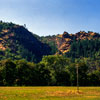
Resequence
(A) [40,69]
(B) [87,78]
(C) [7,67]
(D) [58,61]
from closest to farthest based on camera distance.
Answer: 1. (C) [7,67]
2. (A) [40,69]
3. (B) [87,78]
4. (D) [58,61]

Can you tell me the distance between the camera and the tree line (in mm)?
99000

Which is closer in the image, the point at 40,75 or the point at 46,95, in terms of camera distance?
the point at 46,95

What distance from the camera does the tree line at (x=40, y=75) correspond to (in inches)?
3898

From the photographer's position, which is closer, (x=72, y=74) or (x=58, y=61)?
(x=72, y=74)

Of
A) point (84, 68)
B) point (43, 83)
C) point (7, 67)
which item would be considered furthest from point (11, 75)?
point (84, 68)

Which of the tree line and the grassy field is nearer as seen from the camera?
the grassy field

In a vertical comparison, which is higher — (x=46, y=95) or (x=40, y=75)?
(x=40, y=75)

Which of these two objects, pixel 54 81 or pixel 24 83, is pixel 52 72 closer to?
pixel 54 81

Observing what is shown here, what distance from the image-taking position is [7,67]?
98.8 metres

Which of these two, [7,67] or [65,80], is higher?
[7,67]

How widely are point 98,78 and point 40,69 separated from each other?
39834mm

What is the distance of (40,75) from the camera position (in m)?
107

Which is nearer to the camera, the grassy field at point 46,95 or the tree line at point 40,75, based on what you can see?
the grassy field at point 46,95

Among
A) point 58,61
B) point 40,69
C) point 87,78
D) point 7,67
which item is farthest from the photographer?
point 58,61
